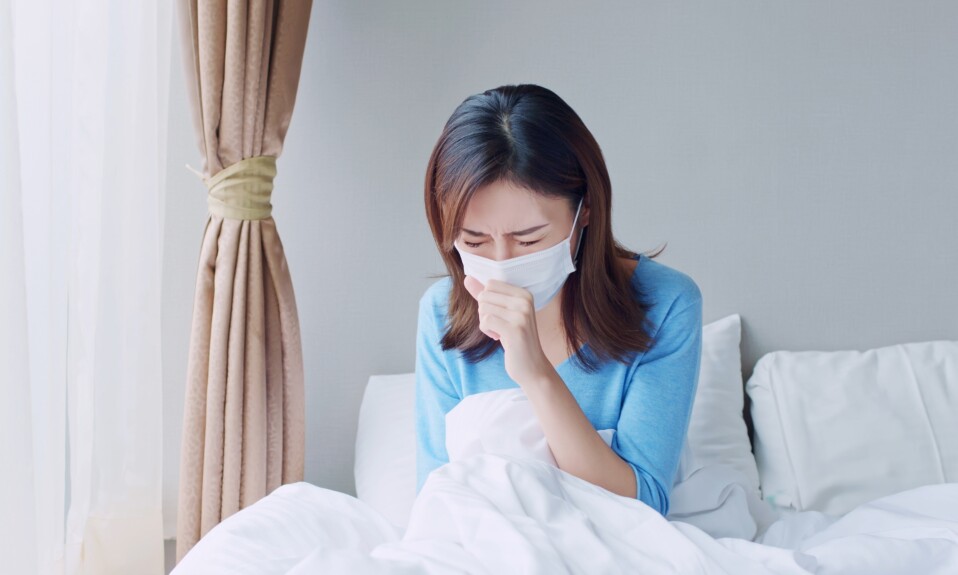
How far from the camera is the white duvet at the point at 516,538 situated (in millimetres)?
1023

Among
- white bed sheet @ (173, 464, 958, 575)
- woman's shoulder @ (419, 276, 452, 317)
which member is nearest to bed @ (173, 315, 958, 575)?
white bed sheet @ (173, 464, 958, 575)

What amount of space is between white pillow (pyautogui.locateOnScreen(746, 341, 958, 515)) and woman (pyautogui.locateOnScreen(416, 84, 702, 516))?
0.59 m

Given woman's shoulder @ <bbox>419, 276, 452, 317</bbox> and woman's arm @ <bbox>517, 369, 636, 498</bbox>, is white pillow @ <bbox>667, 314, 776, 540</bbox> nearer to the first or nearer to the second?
woman's arm @ <bbox>517, 369, 636, 498</bbox>

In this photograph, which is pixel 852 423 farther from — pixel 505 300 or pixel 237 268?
pixel 237 268

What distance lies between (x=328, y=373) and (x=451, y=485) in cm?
107

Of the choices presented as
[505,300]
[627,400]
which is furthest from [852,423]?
[505,300]

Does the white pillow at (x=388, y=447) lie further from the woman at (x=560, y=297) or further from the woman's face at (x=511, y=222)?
the woman's face at (x=511, y=222)

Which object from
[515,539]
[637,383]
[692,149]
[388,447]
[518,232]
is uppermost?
[692,149]

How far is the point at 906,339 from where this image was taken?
7.02 feet

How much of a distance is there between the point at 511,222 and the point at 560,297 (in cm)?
25

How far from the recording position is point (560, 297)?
1511 millimetres

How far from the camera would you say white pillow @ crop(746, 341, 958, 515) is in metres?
1.85

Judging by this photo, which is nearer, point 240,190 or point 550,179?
point 550,179

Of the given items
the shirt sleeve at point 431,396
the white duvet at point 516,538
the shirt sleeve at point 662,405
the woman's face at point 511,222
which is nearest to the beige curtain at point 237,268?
the shirt sleeve at point 431,396
